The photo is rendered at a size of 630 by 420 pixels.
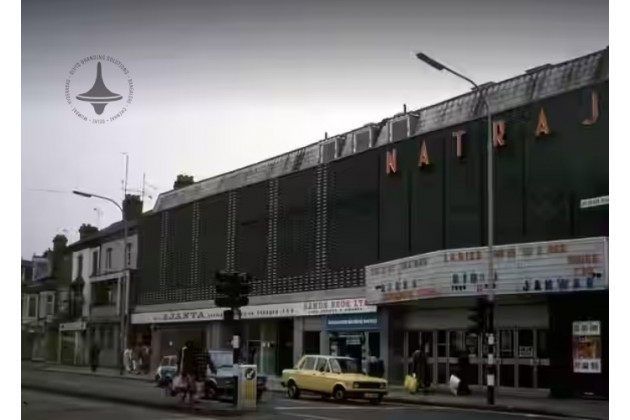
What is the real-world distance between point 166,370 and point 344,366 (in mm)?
1604

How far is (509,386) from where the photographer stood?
9.02 meters

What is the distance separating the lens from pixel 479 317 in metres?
9.18

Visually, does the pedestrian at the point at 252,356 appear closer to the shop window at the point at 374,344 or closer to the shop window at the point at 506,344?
the shop window at the point at 374,344

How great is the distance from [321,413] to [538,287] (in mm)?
2230

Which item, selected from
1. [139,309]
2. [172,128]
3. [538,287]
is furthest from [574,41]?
[139,309]

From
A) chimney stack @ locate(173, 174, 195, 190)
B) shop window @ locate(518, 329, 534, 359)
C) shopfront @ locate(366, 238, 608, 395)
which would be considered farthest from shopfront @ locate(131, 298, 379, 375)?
shop window @ locate(518, 329, 534, 359)

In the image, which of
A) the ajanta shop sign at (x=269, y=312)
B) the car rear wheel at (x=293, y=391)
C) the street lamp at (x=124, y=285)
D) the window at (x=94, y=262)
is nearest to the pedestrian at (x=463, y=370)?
the ajanta shop sign at (x=269, y=312)

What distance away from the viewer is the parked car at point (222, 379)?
9.10 m

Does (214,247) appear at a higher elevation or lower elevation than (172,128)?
lower

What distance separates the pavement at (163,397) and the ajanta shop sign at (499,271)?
922 mm

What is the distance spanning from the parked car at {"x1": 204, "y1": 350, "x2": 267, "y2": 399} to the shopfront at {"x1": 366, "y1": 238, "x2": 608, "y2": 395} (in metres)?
1.20
